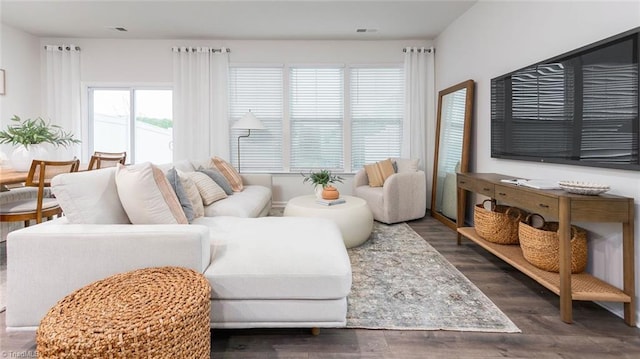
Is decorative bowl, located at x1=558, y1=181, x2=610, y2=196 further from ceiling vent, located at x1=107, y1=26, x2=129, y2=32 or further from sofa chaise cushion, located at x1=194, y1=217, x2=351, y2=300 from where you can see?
ceiling vent, located at x1=107, y1=26, x2=129, y2=32

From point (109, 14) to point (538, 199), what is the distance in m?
5.02

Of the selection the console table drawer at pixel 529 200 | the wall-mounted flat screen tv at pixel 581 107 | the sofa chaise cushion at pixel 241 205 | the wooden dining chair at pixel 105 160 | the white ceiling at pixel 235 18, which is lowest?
the sofa chaise cushion at pixel 241 205

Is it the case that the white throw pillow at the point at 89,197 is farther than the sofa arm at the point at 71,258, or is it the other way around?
the white throw pillow at the point at 89,197

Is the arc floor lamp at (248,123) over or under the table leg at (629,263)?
over

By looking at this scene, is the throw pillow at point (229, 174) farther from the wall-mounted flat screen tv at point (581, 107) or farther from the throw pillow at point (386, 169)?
the wall-mounted flat screen tv at point (581, 107)

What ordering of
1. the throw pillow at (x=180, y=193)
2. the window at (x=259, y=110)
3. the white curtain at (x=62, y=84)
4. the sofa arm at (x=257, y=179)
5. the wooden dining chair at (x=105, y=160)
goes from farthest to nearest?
1. the window at (x=259, y=110)
2. the white curtain at (x=62, y=84)
3. the sofa arm at (x=257, y=179)
4. the wooden dining chair at (x=105, y=160)
5. the throw pillow at (x=180, y=193)

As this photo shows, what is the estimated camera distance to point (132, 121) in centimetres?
535

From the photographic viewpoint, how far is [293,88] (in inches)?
208

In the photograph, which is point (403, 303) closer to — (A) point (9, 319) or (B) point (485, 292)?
(B) point (485, 292)

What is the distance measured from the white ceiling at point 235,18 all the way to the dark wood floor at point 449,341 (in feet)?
11.2

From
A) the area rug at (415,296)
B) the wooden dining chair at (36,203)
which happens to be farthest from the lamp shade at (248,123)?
the area rug at (415,296)

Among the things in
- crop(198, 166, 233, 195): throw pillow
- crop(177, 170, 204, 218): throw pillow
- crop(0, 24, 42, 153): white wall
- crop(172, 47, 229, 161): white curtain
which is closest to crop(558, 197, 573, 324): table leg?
crop(177, 170, 204, 218): throw pillow

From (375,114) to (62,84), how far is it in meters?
4.80

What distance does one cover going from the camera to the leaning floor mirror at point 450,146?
3930 millimetres
